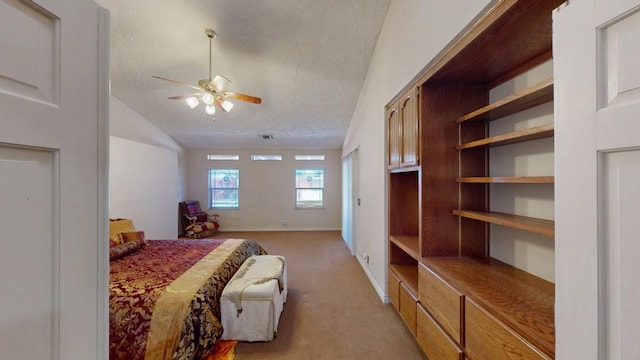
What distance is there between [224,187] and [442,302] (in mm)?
6308

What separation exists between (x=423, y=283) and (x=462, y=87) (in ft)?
4.95

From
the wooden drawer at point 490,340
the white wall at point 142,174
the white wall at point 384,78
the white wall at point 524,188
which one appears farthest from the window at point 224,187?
the wooden drawer at point 490,340

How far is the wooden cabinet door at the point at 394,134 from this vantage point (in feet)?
7.99

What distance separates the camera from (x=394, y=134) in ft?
8.52

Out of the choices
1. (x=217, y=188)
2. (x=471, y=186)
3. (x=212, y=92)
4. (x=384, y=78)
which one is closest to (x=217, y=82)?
(x=212, y=92)

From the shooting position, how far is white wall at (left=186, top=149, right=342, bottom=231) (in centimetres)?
688

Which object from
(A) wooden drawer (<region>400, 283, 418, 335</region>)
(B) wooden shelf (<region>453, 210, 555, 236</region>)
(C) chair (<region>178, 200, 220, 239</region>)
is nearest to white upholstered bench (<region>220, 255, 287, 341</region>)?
(A) wooden drawer (<region>400, 283, 418, 335</region>)

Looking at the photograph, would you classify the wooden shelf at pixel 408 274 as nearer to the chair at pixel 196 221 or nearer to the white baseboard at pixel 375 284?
the white baseboard at pixel 375 284

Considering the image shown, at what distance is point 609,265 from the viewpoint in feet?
1.92

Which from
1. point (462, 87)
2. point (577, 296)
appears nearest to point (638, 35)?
point (577, 296)

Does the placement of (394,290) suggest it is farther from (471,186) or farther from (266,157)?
(266,157)

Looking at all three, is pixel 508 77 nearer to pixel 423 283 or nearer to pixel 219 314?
pixel 423 283

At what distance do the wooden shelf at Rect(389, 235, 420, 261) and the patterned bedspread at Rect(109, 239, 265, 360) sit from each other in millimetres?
1650

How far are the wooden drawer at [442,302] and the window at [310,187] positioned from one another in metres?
5.16
